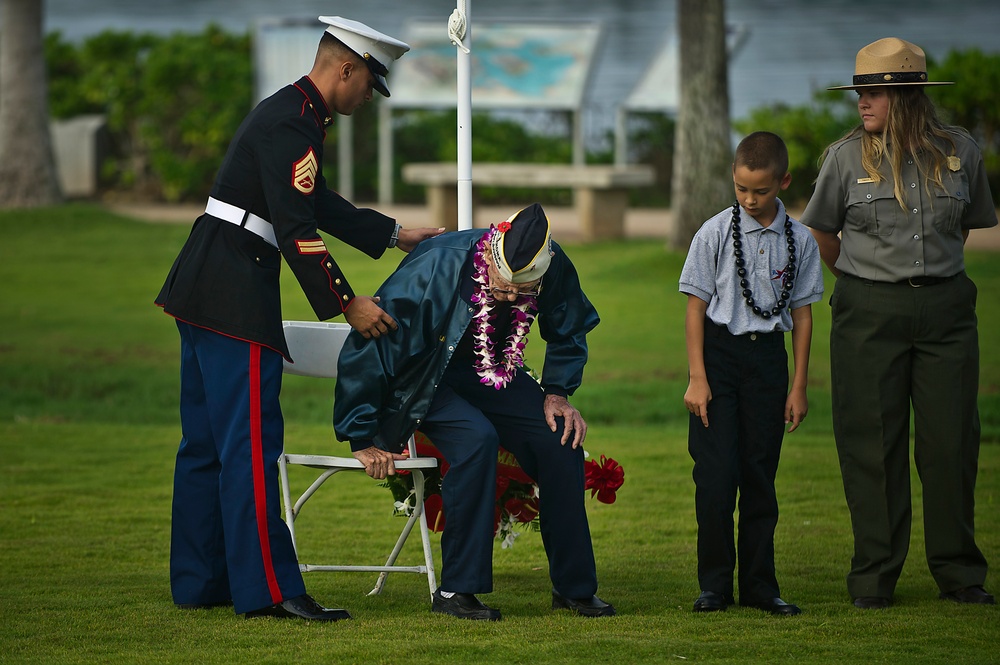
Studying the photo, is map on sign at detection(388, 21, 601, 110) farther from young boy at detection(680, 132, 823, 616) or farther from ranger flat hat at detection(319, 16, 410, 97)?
young boy at detection(680, 132, 823, 616)

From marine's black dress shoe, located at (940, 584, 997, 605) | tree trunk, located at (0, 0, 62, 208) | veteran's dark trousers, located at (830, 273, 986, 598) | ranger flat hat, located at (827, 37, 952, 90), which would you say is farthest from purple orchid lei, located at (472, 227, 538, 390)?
tree trunk, located at (0, 0, 62, 208)

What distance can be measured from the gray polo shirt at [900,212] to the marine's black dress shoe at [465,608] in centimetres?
170

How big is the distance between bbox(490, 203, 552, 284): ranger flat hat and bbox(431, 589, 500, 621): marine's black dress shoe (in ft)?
3.40

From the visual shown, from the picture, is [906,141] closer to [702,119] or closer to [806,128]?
[702,119]

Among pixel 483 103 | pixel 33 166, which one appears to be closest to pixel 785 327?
pixel 483 103

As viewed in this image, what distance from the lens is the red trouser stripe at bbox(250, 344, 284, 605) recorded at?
4.66 m

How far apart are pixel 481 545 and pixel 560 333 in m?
0.76

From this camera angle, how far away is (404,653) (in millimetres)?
4230

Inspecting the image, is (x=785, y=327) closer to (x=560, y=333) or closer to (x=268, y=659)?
(x=560, y=333)

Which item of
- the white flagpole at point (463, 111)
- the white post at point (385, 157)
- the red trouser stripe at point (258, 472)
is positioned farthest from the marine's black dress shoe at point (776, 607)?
the white post at point (385, 157)

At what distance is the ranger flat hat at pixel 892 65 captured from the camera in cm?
492

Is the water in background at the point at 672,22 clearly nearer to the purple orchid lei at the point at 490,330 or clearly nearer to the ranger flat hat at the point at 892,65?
the ranger flat hat at the point at 892,65

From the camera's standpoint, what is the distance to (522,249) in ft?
15.1

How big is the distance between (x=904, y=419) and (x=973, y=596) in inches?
25.1
